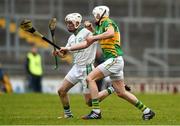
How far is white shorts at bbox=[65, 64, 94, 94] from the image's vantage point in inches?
640

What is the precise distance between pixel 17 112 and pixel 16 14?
62.8ft

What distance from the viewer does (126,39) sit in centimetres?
3631

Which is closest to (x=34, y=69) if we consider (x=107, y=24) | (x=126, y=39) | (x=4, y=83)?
(x=4, y=83)

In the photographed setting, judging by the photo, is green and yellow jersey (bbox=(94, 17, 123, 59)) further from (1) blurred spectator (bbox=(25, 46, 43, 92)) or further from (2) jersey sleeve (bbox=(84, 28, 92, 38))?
(1) blurred spectator (bbox=(25, 46, 43, 92))

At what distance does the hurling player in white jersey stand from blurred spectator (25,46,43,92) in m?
16.3

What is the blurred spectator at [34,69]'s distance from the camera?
A: 3275 centimetres

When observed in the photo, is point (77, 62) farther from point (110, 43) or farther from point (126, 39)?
point (126, 39)

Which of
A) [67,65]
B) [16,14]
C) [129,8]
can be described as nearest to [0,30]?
[16,14]

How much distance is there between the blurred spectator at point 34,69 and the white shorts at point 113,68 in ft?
56.4

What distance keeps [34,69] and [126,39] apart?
17.7ft

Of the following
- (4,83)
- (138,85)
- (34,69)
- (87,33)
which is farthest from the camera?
(138,85)

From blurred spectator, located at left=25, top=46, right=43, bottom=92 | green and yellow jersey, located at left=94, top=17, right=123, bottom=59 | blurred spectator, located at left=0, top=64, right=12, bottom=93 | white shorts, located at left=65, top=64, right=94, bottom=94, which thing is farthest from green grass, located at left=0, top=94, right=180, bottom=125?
blurred spectator, located at left=0, top=64, right=12, bottom=93

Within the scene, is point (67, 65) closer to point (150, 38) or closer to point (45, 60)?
point (45, 60)

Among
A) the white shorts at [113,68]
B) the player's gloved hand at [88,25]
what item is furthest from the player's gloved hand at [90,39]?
the player's gloved hand at [88,25]
